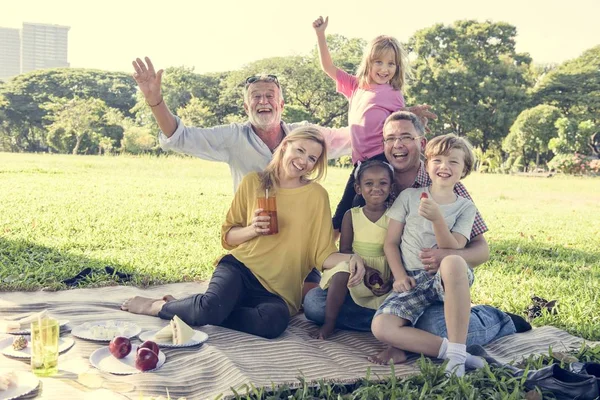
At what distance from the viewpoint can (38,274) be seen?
5.14 m

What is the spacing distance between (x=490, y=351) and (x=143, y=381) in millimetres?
2061

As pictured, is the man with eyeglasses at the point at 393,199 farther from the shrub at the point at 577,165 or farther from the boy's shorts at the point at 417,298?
the shrub at the point at 577,165

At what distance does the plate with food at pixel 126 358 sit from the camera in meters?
3.10

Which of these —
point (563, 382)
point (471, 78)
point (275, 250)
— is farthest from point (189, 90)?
point (563, 382)

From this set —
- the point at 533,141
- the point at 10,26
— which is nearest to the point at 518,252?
the point at 533,141

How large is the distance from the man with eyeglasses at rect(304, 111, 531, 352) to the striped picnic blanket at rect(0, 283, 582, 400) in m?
0.08

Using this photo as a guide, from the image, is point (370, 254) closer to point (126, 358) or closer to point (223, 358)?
point (223, 358)

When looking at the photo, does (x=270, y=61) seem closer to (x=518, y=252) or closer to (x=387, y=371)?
(x=518, y=252)

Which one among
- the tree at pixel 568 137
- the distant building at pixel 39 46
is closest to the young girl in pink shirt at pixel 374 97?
the tree at pixel 568 137

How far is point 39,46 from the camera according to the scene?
607 feet

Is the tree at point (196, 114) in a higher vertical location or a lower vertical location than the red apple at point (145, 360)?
higher

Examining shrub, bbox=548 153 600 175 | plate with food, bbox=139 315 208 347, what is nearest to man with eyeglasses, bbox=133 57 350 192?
plate with food, bbox=139 315 208 347

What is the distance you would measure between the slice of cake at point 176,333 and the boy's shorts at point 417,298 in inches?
43.3

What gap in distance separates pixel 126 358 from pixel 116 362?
66mm
